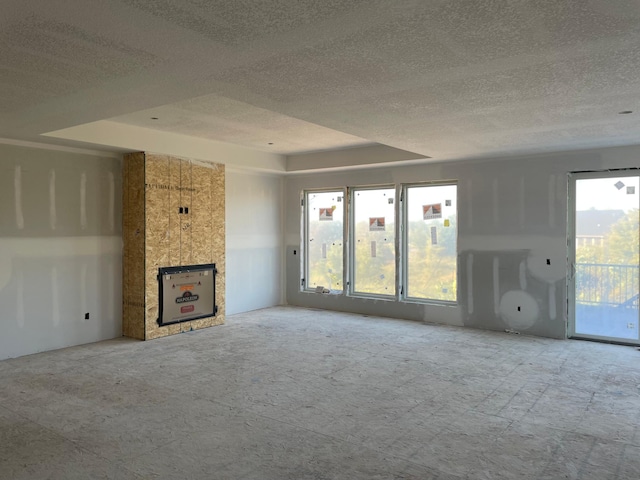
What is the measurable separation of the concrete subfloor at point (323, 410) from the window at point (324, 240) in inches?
106

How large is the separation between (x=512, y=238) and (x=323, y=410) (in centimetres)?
431

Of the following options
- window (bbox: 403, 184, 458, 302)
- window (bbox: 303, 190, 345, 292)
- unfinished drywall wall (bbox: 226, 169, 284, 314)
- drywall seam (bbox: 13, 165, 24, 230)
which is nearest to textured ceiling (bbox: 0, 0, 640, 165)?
drywall seam (bbox: 13, 165, 24, 230)

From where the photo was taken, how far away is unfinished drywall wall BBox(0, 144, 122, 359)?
5.61 metres

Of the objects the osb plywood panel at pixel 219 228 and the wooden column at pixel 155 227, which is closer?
the wooden column at pixel 155 227

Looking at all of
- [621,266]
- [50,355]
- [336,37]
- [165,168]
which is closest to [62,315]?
[50,355]

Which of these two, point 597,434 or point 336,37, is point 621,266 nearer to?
point 597,434

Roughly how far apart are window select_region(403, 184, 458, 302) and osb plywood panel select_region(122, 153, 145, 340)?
13.7ft

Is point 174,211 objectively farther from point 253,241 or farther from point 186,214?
point 253,241

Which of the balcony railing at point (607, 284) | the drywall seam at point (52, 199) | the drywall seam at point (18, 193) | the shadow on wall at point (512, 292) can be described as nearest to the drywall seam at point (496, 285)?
the shadow on wall at point (512, 292)

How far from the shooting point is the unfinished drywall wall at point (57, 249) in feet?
18.4

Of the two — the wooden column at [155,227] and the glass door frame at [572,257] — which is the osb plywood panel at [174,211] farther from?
the glass door frame at [572,257]

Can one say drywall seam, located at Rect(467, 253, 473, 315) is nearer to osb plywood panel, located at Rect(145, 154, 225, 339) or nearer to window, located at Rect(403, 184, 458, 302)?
window, located at Rect(403, 184, 458, 302)

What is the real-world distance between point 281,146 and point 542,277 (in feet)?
14.3

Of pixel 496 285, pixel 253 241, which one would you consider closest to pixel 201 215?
pixel 253 241
